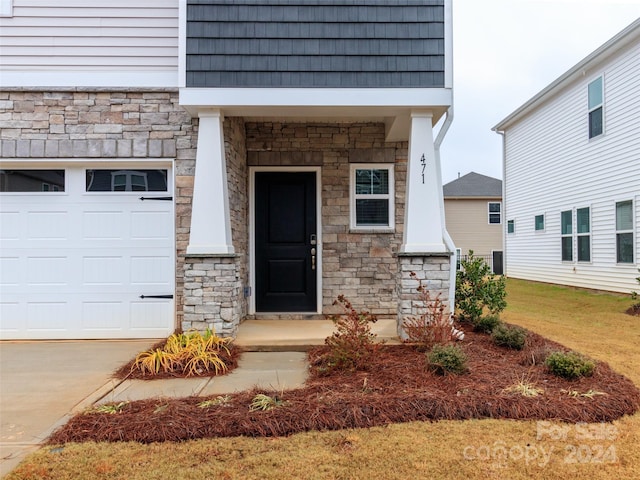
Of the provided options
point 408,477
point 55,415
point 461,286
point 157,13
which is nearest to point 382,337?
point 461,286

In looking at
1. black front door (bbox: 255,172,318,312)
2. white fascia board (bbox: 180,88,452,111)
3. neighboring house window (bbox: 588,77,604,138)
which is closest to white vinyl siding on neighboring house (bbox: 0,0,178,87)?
white fascia board (bbox: 180,88,452,111)

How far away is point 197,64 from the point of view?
490cm

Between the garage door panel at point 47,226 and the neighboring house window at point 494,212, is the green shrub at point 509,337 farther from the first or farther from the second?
the neighboring house window at point 494,212

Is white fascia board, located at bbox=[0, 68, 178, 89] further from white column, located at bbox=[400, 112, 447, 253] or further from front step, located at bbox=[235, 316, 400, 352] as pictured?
front step, located at bbox=[235, 316, 400, 352]

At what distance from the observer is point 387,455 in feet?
8.25

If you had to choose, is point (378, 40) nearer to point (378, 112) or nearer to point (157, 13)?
point (378, 112)

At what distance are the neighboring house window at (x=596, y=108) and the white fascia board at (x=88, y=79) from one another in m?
9.93

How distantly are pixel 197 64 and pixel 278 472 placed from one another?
4314mm

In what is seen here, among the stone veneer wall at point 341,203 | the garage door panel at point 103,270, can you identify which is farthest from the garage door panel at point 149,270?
the stone veneer wall at point 341,203

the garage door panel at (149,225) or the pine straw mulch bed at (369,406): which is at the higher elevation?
the garage door panel at (149,225)

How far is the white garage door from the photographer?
5477mm

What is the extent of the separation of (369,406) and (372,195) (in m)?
3.87

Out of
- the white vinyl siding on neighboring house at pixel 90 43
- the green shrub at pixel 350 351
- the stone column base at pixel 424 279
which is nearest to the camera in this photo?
the green shrub at pixel 350 351

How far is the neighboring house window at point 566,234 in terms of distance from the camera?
11727 mm
